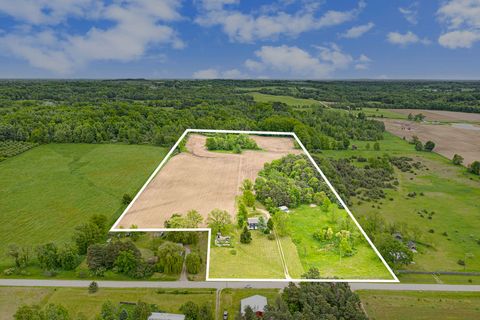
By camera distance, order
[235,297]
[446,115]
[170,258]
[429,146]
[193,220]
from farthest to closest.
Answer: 1. [446,115]
2. [429,146]
3. [170,258]
4. [235,297]
5. [193,220]

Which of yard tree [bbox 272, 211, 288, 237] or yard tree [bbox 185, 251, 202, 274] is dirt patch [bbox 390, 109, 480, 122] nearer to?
yard tree [bbox 185, 251, 202, 274]

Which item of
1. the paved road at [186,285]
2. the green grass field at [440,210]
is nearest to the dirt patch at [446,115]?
the green grass field at [440,210]

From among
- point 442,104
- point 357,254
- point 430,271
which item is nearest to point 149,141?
point 430,271

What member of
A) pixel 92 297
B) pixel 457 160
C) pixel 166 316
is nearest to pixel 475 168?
pixel 457 160

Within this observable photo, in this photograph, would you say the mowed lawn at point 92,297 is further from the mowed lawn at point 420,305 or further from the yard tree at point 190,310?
the mowed lawn at point 420,305

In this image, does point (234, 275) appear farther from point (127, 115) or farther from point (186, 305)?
point (127, 115)

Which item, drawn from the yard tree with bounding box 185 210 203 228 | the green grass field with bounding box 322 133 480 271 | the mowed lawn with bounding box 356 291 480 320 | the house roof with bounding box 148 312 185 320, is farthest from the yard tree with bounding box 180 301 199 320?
the green grass field with bounding box 322 133 480 271

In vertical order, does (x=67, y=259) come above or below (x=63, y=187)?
below

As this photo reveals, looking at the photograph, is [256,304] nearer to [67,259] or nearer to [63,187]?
[67,259]
